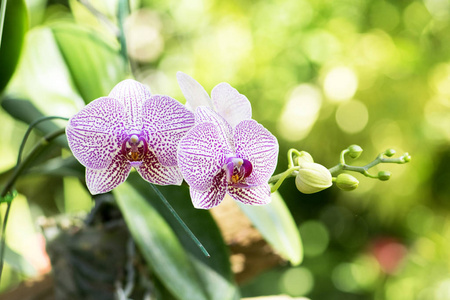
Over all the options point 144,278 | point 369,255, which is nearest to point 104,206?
point 144,278

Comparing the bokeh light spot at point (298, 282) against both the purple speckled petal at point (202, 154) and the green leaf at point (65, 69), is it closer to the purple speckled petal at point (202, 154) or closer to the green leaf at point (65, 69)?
the green leaf at point (65, 69)

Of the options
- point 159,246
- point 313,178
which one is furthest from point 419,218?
point 313,178

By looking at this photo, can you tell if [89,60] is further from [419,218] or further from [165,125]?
[419,218]

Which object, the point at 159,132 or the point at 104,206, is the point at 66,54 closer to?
the point at 104,206

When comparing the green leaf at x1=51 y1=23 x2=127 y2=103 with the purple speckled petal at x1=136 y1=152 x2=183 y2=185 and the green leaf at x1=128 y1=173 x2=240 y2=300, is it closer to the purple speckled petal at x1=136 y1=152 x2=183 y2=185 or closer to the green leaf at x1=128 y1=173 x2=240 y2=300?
the green leaf at x1=128 y1=173 x2=240 y2=300

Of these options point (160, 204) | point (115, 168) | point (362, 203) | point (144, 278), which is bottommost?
point (362, 203)

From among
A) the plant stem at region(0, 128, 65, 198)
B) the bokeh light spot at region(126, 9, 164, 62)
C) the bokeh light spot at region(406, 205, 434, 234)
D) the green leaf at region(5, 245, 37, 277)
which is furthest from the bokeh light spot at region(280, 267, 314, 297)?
the plant stem at region(0, 128, 65, 198)
